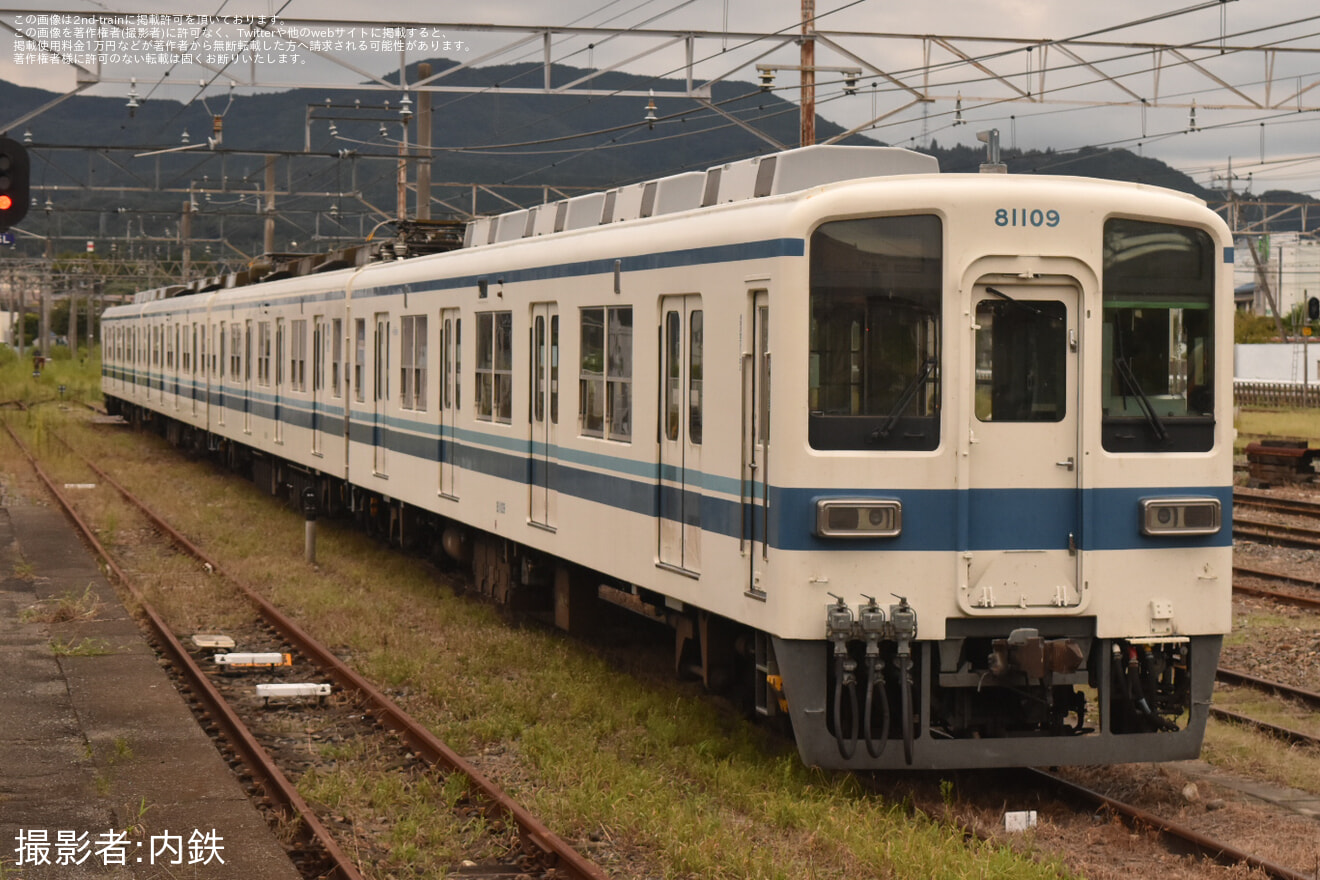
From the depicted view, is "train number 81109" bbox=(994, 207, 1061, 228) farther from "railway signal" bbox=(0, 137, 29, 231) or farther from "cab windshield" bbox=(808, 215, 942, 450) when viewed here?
"railway signal" bbox=(0, 137, 29, 231)

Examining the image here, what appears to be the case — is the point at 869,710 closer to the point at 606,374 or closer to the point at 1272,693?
the point at 606,374

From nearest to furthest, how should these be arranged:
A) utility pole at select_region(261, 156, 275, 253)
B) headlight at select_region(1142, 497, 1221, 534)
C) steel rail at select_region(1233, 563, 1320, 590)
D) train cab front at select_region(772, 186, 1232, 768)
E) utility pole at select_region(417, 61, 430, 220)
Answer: train cab front at select_region(772, 186, 1232, 768) → headlight at select_region(1142, 497, 1221, 534) → steel rail at select_region(1233, 563, 1320, 590) → utility pole at select_region(417, 61, 430, 220) → utility pole at select_region(261, 156, 275, 253)

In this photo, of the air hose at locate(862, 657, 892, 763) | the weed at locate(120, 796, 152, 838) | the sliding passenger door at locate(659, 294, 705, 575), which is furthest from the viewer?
the sliding passenger door at locate(659, 294, 705, 575)

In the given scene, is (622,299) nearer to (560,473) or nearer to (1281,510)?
(560,473)

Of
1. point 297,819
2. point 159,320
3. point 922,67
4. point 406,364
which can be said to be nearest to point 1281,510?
point 922,67

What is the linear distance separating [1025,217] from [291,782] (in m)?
4.68

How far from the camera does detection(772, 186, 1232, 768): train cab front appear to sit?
762 cm

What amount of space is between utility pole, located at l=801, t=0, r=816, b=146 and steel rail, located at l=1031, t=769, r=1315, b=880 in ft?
37.1

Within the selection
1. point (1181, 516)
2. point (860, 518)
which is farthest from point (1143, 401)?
point (860, 518)

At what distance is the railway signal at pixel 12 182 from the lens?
9875mm

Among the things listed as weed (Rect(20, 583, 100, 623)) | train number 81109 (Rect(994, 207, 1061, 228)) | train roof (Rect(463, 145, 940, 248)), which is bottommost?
weed (Rect(20, 583, 100, 623))

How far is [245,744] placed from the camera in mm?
9125

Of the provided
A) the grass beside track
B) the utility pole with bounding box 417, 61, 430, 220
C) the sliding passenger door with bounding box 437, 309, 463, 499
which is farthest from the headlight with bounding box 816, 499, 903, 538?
the utility pole with bounding box 417, 61, 430, 220

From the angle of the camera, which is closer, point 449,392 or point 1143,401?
point 1143,401
